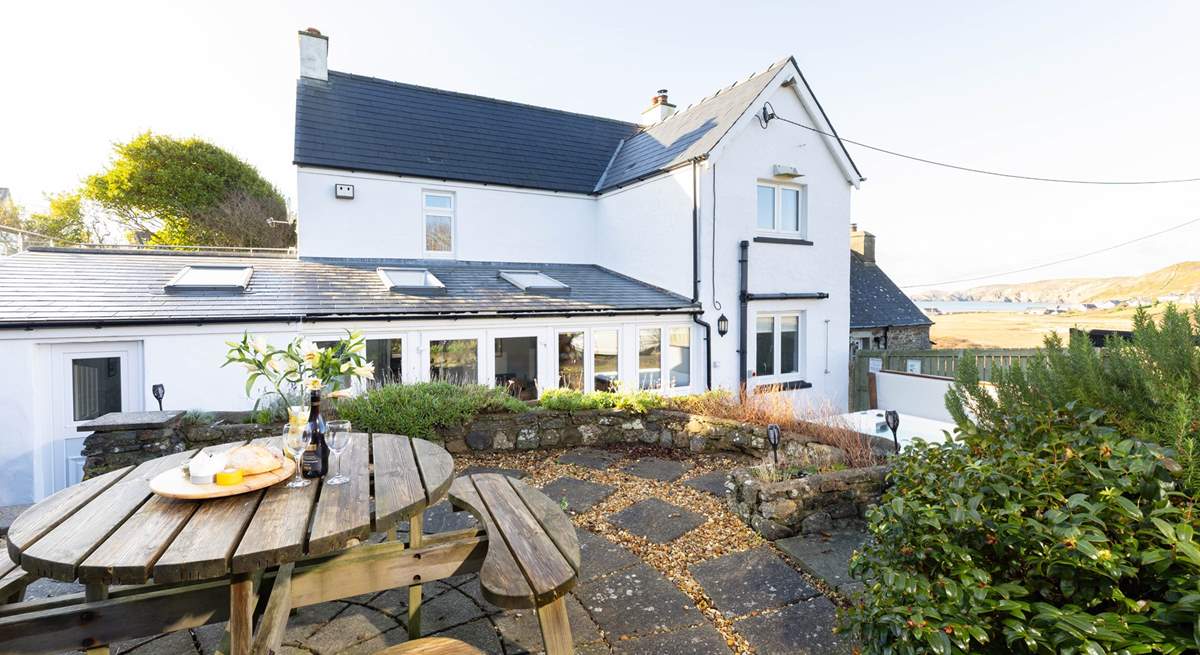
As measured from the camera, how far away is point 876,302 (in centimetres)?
1527

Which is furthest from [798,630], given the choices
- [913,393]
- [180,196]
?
[180,196]

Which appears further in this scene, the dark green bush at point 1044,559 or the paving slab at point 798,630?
the paving slab at point 798,630

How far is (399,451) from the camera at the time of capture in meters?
3.07

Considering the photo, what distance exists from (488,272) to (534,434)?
18.7 feet

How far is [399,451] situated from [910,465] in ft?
9.52

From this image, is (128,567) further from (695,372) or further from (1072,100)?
(1072,100)

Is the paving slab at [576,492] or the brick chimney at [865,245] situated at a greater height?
the brick chimney at [865,245]

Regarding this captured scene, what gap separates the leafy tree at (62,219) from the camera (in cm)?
2253

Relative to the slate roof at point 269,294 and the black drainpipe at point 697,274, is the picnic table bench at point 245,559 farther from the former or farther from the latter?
the black drainpipe at point 697,274

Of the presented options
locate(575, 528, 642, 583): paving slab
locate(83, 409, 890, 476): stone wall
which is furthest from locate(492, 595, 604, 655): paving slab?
locate(83, 409, 890, 476): stone wall

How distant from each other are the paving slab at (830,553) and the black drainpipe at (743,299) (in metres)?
6.73

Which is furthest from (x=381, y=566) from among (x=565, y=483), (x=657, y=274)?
(x=657, y=274)

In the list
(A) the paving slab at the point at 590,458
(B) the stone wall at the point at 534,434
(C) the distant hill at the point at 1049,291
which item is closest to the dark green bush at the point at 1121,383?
(B) the stone wall at the point at 534,434

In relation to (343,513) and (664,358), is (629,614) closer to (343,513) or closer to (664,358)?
(343,513)
